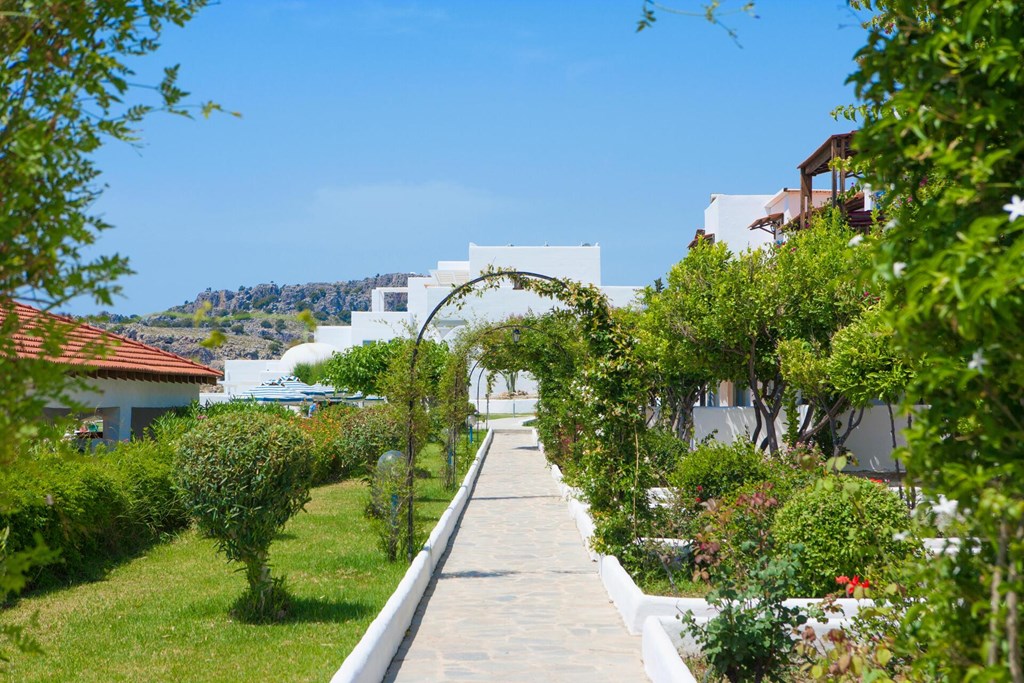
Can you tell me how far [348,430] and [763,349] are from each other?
33.4ft

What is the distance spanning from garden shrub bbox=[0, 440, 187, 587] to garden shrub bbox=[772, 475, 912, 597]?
6.86m

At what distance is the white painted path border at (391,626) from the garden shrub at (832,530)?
3553 millimetres

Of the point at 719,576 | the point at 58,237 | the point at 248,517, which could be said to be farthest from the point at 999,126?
the point at 248,517

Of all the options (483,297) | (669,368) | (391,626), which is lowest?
(391,626)

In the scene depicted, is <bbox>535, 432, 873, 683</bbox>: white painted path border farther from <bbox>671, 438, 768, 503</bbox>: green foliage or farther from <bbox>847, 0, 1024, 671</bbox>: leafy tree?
<bbox>847, 0, 1024, 671</bbox>: leafy tree

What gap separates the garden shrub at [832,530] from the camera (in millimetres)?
8523

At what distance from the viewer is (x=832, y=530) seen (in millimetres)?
8719

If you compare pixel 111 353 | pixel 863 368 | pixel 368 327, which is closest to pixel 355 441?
pixel 863 368

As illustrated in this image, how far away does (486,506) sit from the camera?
1869cm

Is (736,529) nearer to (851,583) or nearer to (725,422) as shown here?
(851,583)

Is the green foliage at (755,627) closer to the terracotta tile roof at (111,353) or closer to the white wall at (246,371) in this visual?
the terracotta tile roof at (111,353)

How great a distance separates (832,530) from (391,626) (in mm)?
4092

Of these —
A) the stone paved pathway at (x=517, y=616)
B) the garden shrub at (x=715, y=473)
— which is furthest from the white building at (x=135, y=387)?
the garden shrub at (x=715, y=473)

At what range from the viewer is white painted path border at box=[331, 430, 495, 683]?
6.45 m
